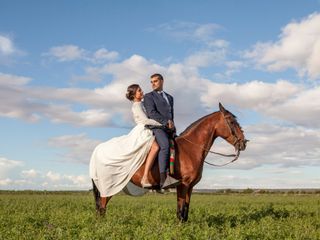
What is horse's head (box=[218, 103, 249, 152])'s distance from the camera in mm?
11969

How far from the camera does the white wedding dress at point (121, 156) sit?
11977mm

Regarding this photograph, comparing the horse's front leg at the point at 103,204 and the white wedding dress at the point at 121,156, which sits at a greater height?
the white wedding dress at the point at 121,156

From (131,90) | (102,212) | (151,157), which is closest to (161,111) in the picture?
(131,90)

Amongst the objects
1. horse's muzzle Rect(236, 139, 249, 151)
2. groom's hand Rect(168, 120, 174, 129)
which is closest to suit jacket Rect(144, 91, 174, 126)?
groom's hand Rect(168, 120, 174, 129)

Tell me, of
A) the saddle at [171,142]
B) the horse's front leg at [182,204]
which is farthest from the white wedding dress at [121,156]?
the horse's front leg at [182,204]

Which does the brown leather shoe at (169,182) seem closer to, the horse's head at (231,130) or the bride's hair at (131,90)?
the horse's head at (231,130)

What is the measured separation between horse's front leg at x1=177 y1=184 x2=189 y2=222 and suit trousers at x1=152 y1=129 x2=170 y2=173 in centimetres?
73

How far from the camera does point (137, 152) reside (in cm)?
1204

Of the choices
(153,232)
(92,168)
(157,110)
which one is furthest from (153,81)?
(153,232)

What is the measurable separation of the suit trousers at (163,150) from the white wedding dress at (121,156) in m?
0.30

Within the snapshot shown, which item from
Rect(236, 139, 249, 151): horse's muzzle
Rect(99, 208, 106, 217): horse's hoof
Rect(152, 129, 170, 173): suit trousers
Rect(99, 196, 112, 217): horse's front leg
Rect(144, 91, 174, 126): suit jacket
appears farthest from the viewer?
Rect(99, 196, 112, 217): horse's front leg

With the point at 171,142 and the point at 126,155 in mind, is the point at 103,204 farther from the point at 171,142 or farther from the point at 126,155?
the point at 171,142

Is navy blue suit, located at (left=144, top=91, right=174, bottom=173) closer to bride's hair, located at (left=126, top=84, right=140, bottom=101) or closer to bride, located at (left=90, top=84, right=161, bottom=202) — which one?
bride, located at (left=90, top=84, right=161, bottom=202)

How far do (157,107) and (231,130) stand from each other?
6.85ft
